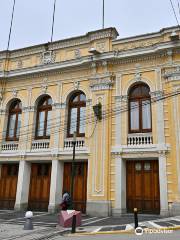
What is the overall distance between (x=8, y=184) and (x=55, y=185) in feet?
12.9

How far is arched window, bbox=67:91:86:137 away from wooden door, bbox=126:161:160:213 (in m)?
3.81

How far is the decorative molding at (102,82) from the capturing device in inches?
691

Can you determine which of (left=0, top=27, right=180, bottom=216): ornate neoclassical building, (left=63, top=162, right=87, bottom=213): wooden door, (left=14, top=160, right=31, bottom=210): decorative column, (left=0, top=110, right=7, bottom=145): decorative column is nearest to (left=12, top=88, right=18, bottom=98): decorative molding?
(left=0, top=27, right=180, bottom=216): ornate neoclassical building

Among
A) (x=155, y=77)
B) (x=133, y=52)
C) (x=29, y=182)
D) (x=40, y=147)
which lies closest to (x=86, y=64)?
(x=133, y=52)

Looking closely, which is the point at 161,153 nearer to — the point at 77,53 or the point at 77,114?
the point at 77,114

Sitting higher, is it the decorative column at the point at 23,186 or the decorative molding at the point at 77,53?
the decorative molding at the point at 77,53

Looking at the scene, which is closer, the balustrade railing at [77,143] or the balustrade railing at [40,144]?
the balustrade railing at [77,143]

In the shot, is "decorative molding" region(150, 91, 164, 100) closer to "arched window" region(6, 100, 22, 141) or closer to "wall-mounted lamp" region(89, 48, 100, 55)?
"wall-mounted lamp" region(89, 48, 100, 55)

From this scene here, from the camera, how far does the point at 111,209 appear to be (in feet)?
51.2

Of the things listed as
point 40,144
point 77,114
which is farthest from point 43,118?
point 77,114

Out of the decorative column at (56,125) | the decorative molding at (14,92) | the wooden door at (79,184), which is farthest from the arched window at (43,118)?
the wooden door at (79,184)

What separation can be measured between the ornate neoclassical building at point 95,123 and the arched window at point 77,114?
65 mm

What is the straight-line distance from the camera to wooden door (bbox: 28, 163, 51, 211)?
17.9m

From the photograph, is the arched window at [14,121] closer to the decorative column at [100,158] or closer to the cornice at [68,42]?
the cornice at [68,42]
